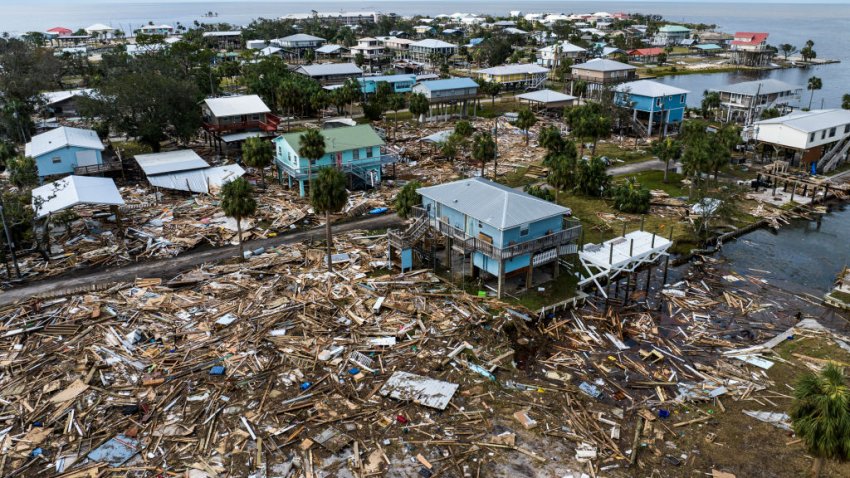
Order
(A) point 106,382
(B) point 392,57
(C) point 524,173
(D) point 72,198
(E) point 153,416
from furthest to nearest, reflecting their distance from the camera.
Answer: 1. (B) point 392,57
2. (C) point 524,173
3. (D) point 72,198
4. (A) point 106,382
5. (E) point 153,416

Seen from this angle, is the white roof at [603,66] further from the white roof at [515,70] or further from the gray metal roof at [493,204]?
the gray metal roof at [493,204]

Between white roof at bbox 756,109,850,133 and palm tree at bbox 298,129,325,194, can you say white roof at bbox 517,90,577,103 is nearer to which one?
white roof at bbox 756,109,850,133

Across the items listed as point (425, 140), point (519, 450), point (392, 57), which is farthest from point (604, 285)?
point (392, 57)

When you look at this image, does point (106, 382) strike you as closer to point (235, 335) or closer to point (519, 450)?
point (235, 335)

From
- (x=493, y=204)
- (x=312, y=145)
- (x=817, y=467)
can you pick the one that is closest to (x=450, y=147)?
(x=312, y=145)

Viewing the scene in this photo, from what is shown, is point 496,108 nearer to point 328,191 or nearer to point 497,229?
point 328,191

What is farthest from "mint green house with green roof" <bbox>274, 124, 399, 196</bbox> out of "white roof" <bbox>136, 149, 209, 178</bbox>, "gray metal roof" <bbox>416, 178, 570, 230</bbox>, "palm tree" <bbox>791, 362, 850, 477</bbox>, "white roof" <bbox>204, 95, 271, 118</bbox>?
"palm tree" <bbox>791, 362, 850, 477</bbox>
